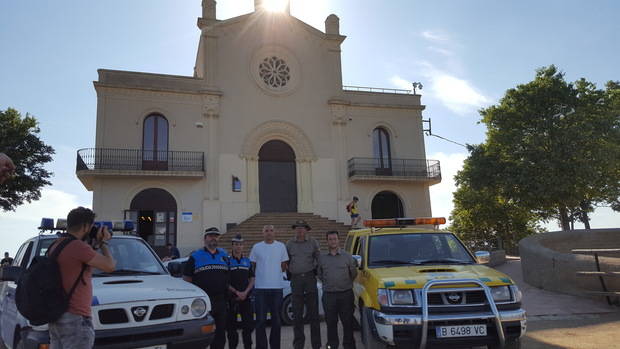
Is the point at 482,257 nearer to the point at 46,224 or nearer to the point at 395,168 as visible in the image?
the point at 46,224

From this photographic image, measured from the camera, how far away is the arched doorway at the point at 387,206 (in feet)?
79.3

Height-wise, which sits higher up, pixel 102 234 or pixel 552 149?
pixel 552 149

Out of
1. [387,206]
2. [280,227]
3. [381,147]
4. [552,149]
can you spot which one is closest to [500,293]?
[280,227]

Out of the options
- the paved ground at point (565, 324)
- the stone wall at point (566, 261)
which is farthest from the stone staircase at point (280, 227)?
the paved ground at point (565, 324)

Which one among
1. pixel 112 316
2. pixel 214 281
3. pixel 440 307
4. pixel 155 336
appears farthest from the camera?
pixel 214 281

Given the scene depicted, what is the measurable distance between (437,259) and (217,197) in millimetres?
16661

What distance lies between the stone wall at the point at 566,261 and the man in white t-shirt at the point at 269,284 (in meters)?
7.83

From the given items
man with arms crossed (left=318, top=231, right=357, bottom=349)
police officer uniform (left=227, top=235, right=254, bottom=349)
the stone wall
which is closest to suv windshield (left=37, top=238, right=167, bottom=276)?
police officer uniform (left=227, top=235, right=254, bottom=349)

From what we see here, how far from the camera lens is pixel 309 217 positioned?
2202cm

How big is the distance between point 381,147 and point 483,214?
1070 centimetres

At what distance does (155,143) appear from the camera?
21.7 m

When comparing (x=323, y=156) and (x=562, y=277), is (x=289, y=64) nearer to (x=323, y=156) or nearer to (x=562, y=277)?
(x=323, y=156)

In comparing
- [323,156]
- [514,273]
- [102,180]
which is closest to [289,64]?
[323,156]

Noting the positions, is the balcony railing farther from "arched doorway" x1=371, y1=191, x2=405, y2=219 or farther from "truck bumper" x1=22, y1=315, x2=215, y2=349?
"truck bumper" x1=22, y1=315, x2=215, y2=349
